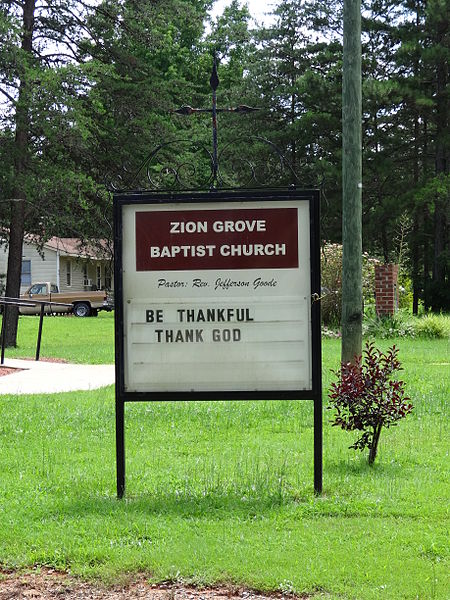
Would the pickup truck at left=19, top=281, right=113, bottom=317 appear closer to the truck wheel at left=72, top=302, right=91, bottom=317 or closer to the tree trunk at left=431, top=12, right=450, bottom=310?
the truck wheel at left=72, top=302, right=91, bottom=317

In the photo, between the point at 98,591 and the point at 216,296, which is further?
the point at 216,296

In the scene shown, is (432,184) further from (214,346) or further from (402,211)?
(214,346)

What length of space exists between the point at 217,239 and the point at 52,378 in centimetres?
795

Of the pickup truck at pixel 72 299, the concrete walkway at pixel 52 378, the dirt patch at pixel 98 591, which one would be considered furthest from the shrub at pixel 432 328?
the pickup truck at pixel 72 299

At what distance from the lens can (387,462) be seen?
697cm

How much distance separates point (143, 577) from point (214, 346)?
1.98 m

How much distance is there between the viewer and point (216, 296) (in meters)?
6.03

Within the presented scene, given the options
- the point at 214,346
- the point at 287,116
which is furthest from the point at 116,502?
the point at 287,116

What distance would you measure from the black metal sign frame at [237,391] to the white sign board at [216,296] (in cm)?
3

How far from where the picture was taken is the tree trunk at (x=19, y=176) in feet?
66.6

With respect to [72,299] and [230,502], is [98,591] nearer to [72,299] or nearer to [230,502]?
[230,502]

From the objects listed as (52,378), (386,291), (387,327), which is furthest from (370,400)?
(386,291)

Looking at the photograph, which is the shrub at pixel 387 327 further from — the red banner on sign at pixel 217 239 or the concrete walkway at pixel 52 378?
the red banner on sign at pixel 217 239

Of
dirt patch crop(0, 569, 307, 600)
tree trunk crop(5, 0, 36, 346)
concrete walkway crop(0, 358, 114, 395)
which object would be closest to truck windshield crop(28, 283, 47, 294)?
tree trunk crop(5, 0, 36, 346)
